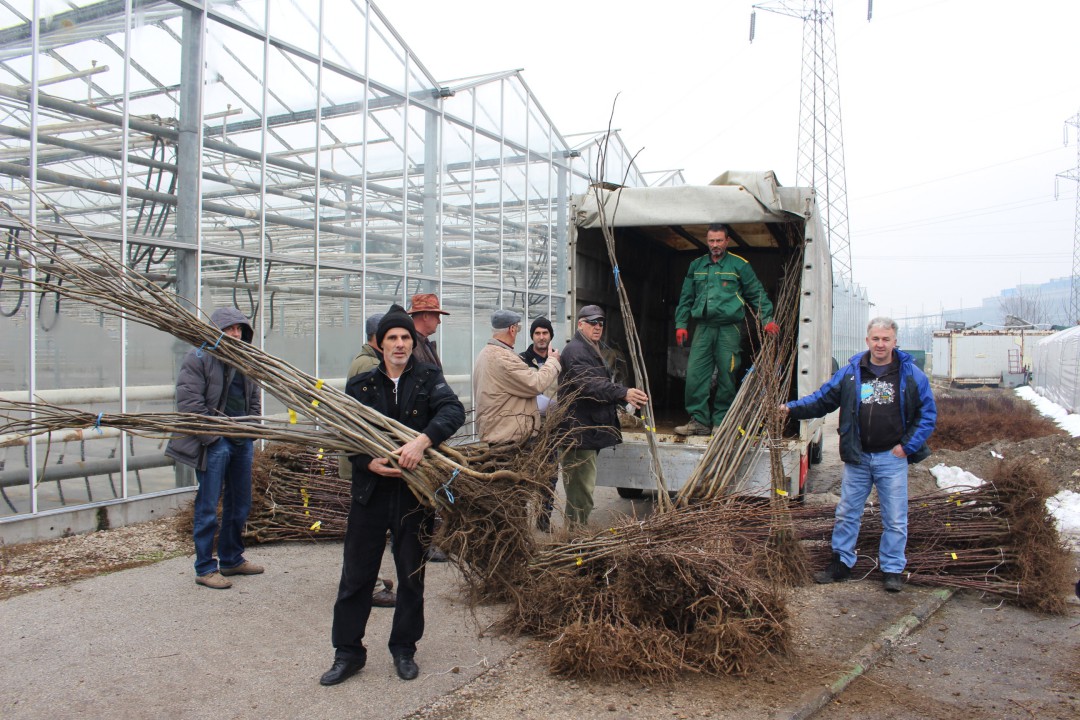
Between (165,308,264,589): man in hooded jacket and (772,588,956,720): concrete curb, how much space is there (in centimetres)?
321

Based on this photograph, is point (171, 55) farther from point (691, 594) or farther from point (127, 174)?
point (691, 594)

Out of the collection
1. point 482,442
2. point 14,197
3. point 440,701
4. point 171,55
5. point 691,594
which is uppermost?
point 171,55

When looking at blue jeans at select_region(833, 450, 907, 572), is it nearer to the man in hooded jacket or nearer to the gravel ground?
the gravel ground

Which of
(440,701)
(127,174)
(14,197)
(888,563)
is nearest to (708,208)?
(888,563)

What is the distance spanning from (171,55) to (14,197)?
188 centimetres

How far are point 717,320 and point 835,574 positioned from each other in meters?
2.22

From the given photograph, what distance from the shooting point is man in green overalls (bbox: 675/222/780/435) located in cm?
621

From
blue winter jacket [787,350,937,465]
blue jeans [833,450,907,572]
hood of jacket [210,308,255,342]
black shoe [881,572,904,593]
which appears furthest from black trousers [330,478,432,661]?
black shoe [881,572,904,593]

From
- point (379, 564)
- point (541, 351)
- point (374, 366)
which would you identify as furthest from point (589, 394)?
point (379, 564)

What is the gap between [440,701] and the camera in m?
3.26

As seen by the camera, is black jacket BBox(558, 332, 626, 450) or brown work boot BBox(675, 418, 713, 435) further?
brown work boot BBox(675, 418, 713, 435)

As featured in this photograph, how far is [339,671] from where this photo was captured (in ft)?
11.1

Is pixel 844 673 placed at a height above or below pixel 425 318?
below

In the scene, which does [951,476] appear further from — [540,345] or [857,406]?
[540,345]
